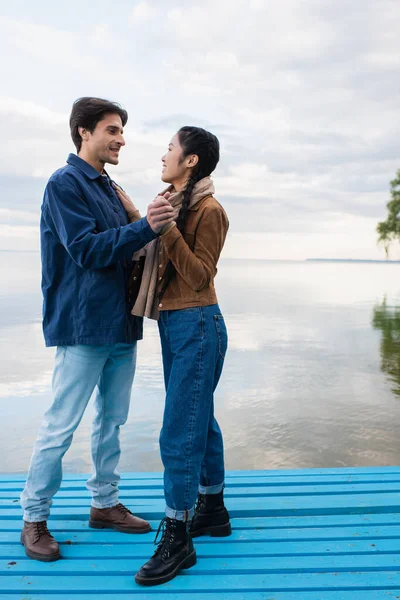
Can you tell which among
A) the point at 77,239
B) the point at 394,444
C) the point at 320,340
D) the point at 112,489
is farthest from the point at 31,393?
the point at 320,340

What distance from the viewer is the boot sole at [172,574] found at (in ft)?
7.51

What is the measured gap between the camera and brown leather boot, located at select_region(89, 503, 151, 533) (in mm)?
2738

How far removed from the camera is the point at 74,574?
236 cm

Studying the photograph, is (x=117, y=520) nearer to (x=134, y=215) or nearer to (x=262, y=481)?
(x=262, y=481)

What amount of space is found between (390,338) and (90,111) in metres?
10.8

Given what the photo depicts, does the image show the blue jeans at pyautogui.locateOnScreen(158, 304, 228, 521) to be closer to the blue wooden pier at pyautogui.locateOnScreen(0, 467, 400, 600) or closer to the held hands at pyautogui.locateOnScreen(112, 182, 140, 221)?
the blue wooden pier at pyautogui.locateOnScreen(0, 467, 400, 600)

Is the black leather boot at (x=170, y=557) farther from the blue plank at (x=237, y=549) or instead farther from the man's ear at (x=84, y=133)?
the man's ear at (x=84, y=133)

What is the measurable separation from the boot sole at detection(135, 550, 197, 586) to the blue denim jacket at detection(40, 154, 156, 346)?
0.92 meters

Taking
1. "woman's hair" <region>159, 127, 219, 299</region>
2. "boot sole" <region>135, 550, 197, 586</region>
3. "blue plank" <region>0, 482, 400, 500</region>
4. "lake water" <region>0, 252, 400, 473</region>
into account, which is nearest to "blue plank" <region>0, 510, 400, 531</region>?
"blue plank" <region>0, 482, 400, 500</region>

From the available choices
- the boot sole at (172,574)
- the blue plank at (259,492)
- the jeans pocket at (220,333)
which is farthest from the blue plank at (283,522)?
the jeans pocket at (220,333)

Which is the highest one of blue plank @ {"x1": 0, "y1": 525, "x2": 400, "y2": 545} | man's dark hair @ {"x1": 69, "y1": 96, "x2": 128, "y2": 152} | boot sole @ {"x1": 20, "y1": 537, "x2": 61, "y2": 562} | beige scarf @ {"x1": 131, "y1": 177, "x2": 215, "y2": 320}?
man's dark hair @ {"x1": 69, "y1": 96, "x2": 128, "y2": 152}

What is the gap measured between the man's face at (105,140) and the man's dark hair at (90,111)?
0.02m

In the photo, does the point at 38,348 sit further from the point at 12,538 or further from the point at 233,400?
the point at 12,538

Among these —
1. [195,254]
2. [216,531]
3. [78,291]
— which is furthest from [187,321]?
[216,531]
